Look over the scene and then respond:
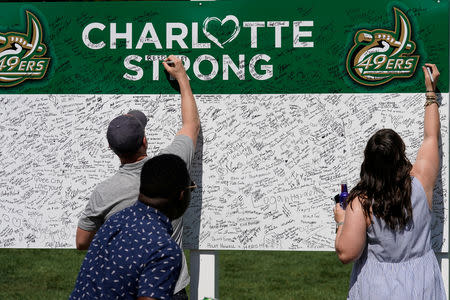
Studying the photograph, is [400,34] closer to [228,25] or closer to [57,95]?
[228,25]

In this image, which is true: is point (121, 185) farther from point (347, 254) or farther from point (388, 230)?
point (388, 230)

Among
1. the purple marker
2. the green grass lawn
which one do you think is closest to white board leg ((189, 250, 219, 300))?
the purple marker

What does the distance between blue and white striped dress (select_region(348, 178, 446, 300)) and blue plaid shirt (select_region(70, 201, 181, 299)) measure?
1.07 metres

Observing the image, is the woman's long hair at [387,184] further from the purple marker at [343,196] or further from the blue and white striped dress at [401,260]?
the purple marker at [343,196]

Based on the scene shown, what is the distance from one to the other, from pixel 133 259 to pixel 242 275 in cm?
608

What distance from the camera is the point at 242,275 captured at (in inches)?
332

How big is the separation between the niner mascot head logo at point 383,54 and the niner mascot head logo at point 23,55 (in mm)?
1733

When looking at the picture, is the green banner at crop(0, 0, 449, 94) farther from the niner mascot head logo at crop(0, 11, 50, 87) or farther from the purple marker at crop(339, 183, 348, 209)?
the purple marker at crop(339, 183, 348, 209)

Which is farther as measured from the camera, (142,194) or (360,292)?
(360,292)

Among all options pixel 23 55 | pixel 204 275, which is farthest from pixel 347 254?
pixel 23 55

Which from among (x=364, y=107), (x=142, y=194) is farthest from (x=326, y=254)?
(x=142, y=194)

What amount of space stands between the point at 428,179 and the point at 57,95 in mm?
2095

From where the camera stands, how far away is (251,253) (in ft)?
31.1

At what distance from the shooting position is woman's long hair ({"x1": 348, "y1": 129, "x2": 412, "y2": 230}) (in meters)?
3.13
